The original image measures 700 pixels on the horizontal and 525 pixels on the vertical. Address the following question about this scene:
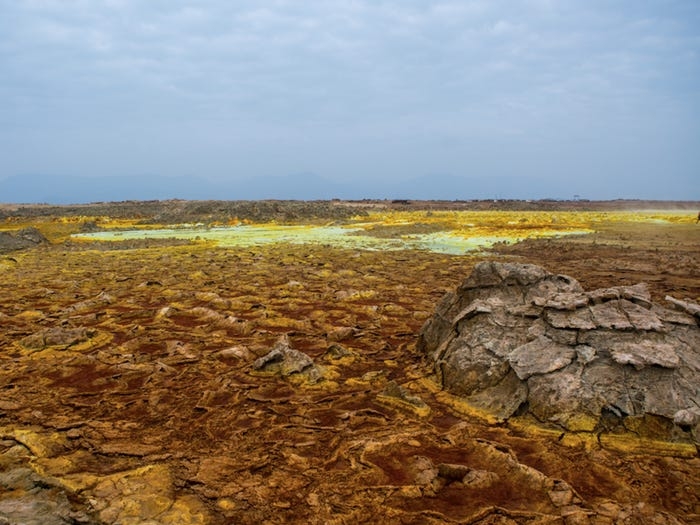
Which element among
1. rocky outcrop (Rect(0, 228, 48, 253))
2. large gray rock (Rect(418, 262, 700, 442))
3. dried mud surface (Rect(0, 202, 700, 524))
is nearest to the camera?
dried mud surface (Rect(0, 202, 700, 524))

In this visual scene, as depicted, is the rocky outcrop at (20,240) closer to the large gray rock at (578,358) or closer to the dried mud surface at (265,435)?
the dried mud surface at (265,435)

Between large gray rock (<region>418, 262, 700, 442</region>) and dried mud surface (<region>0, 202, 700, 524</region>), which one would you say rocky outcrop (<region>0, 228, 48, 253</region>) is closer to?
dried mud surface (<region>0, 202, 700, 524</region>)

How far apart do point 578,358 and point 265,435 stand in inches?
130

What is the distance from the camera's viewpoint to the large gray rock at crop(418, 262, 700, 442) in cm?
458

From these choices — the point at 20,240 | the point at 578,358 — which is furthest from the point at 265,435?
the point at 20,240

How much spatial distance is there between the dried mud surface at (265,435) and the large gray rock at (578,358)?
14.0 inches

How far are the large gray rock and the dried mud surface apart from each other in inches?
14.0

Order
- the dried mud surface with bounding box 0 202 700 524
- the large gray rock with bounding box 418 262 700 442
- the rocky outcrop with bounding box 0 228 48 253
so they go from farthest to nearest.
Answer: the rocky outcrop with bounding box 0 228 48 253 → the large gray rock with bounding box 418 262 700 442 → the dried mud surface with bounding box 0 202 700 524

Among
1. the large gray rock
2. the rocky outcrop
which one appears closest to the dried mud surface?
the large gray rock

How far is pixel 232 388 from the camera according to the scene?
5785 mm

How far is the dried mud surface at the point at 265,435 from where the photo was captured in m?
3.47

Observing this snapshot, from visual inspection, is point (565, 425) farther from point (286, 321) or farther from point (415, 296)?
point (415, 296)

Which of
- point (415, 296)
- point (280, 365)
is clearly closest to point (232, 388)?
point (280, 365)

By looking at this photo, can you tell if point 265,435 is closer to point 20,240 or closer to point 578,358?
point 578,358
